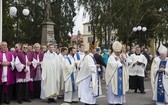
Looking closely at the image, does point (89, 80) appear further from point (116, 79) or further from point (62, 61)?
point (62, 61)

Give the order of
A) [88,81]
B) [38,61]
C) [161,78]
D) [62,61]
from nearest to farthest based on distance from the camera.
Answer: [88,81] → [161,78] → [62,61] → [38,61]

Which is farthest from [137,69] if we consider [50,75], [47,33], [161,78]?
[47,33]

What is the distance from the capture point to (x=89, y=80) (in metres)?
12.0

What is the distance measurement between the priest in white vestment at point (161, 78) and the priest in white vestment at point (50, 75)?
3.36m

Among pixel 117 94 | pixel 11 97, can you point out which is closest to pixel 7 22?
pixel 11 97

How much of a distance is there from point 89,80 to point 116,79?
860 mm

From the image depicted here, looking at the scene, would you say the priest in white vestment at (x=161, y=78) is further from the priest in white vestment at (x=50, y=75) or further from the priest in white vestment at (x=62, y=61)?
the priest in white vestment at (x=50, y=75)

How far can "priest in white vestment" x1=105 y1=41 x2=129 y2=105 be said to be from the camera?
12.0m

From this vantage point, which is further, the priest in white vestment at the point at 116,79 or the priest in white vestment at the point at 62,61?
the priest in white vestment at the point at 62,61

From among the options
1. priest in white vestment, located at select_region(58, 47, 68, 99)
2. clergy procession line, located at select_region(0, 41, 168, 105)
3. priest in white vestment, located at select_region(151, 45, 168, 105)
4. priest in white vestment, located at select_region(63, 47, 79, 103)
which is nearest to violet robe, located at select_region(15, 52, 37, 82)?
clergy procession line, located at select_region(0, 41, 168, 105)

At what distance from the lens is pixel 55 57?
13414 mm

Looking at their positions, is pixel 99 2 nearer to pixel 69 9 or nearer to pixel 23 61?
pixel 69 9

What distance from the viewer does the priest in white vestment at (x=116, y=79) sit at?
39.4 ft

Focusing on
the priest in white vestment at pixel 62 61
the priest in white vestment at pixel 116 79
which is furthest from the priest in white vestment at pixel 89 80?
the priest in white vestment at pixel 62 61
